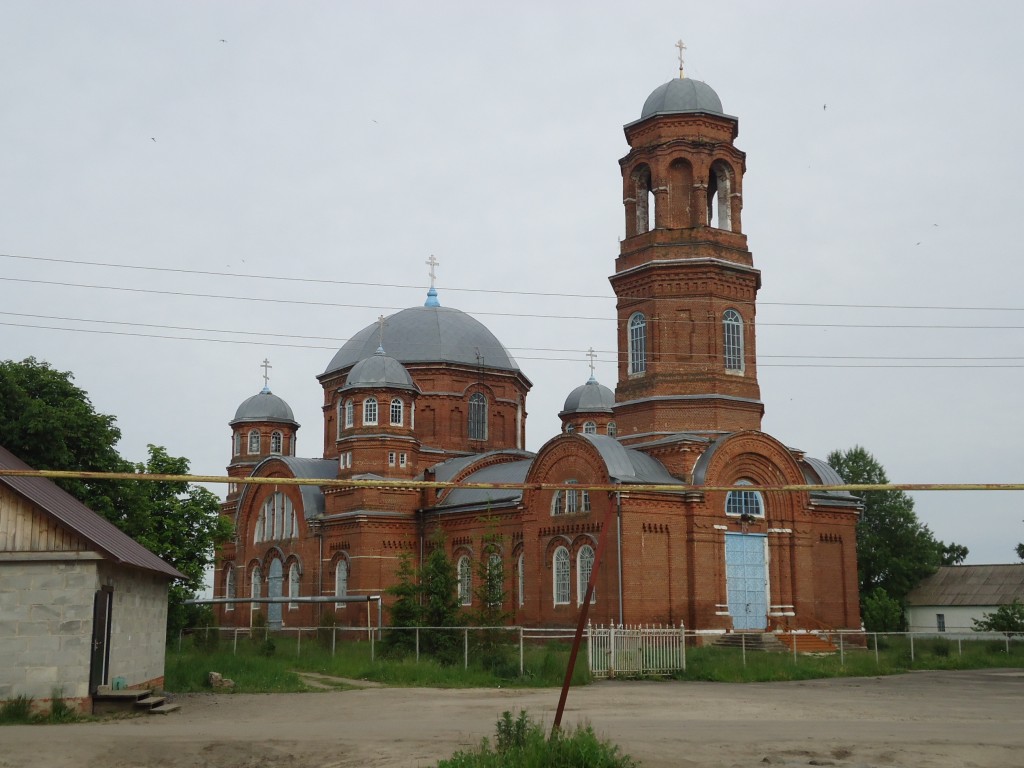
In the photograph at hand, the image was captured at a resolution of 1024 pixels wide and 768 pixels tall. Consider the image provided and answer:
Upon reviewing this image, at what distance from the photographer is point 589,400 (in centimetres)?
5434

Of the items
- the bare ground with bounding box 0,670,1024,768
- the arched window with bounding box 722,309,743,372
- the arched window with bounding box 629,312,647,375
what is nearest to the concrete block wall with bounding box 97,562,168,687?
the bare ground with bounding box 0,670,1024,768

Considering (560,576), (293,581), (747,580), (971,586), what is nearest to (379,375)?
(293,581)

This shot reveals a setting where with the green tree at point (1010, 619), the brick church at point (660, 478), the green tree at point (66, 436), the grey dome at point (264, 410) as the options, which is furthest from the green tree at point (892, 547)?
the green tree at point (66, 436)

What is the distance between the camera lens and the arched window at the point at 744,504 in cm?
3584

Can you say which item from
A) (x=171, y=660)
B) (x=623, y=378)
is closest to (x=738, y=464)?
(x=623, y=378)

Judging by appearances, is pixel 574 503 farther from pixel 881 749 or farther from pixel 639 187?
pixel 881 749

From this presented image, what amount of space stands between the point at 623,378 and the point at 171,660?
55.6 feet

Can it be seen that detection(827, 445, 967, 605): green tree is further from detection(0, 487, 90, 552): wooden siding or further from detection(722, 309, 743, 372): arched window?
detection(0, 487, 90, 552): wooden siding

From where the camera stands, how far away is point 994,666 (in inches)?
1280

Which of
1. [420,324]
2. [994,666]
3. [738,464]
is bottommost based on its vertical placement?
[994,666]

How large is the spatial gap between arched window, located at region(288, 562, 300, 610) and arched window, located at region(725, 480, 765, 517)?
1934 cm

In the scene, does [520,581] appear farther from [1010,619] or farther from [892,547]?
[892,547]

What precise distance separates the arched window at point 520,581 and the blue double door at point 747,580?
7.00 m

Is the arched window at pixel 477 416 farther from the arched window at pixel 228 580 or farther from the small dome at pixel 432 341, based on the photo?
the arched window at pixel 228 580
